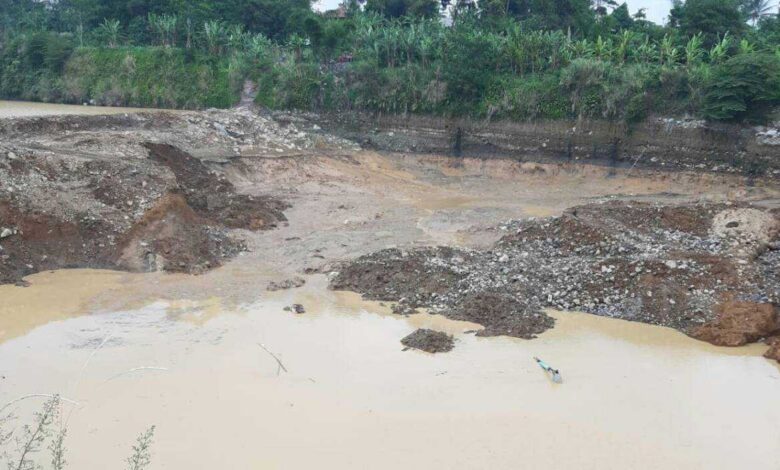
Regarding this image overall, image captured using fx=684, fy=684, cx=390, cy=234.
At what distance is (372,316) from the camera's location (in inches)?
580

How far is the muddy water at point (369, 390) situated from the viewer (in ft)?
32.1

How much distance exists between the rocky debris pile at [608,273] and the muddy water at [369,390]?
483mm

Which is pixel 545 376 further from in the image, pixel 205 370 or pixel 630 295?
pixel 205 370

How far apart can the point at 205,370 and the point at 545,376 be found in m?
5.99

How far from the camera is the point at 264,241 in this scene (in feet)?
64.3

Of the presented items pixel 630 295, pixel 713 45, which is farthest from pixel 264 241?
pixel 713 45

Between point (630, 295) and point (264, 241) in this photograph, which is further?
point (264, 241)

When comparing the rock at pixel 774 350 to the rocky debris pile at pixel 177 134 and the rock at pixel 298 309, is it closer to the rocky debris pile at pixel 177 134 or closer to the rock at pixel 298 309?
the rock at pixel 298 309

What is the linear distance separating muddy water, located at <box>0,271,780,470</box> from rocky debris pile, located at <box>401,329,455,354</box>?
0.25m

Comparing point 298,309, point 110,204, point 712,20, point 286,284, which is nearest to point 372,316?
point 298,309

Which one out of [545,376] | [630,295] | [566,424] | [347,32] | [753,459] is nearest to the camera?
[753,459]

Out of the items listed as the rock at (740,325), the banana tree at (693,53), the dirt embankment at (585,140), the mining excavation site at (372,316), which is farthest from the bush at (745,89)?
the rock at (740,325)

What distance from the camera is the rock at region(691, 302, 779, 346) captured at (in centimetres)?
1329

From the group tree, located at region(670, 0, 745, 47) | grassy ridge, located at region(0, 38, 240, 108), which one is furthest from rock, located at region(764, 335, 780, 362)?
grassy ridge, located at region(0, 38, 240, 108)
